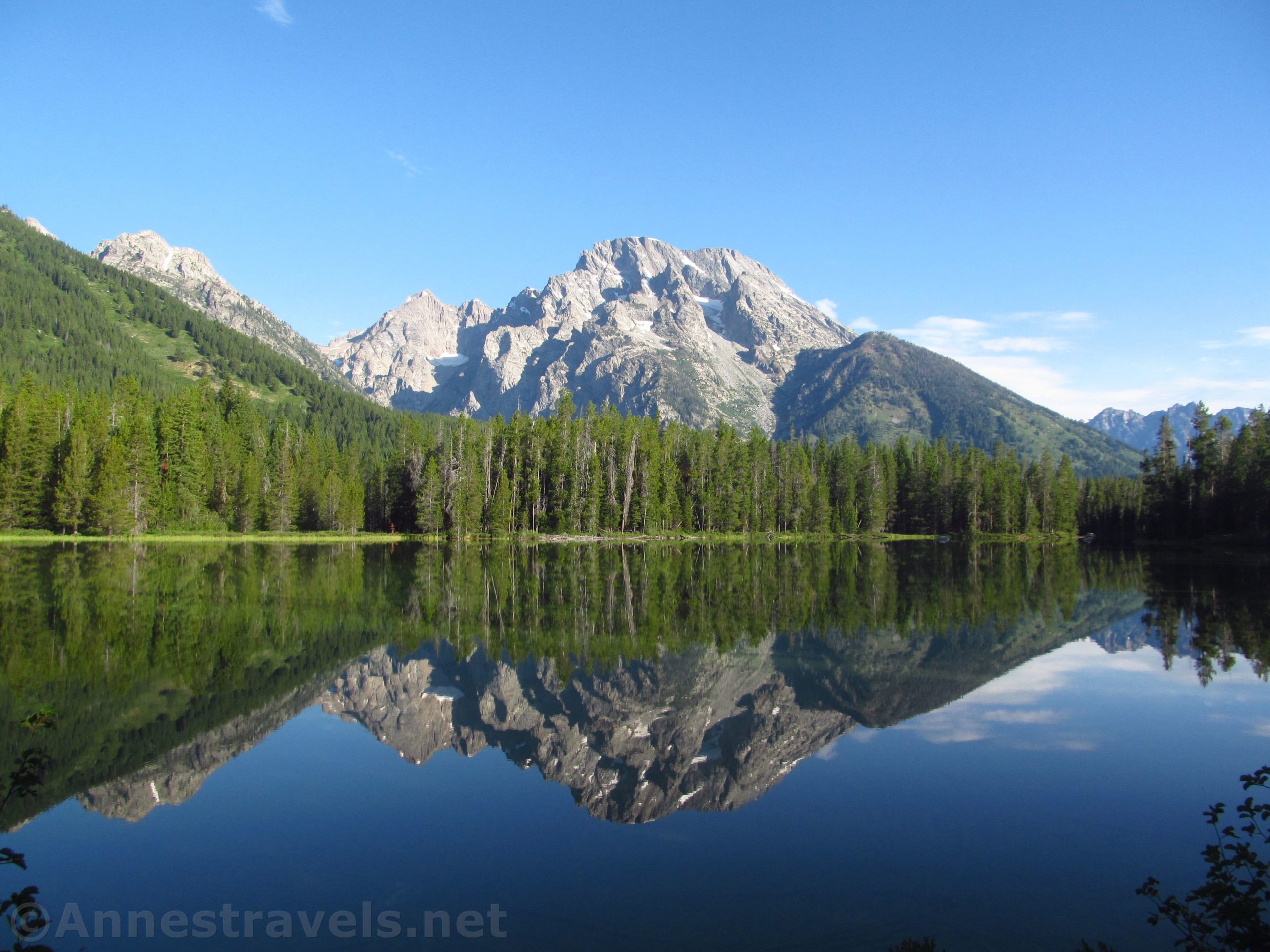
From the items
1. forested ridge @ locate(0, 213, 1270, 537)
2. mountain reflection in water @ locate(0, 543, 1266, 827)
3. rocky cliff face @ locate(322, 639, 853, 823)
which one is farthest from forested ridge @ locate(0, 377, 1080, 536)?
rocky cliff face @ locate(322, 639, 853, 823)

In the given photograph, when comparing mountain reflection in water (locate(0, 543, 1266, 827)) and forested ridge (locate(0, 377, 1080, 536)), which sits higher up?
forested ridge (locate(0, 377, 1080, 536))

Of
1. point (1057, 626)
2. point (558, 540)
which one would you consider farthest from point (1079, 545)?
point (1057, 626)

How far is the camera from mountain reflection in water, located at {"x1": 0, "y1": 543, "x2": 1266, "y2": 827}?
569 inches

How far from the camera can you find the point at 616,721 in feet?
55.3

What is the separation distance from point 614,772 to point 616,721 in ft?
9.10

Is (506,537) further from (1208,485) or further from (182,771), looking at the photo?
(1208,485)

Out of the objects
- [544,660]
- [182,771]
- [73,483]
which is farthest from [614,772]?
[73,483]

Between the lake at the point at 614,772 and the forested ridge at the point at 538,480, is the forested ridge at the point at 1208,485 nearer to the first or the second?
the forested ridge at the point at 538,480

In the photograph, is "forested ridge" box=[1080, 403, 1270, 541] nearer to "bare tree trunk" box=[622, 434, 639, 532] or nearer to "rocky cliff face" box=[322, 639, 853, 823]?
"bare tree trunk" box=[622, 434, 639, 532]

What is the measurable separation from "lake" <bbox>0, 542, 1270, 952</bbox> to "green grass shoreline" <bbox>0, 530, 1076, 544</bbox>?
5537 cm

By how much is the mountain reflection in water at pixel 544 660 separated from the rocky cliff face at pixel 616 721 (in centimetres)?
7

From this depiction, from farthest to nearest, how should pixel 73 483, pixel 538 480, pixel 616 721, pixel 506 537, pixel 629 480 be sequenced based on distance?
pixel 629 480
pixel 538 480
pixel 506 537
pixel 73 483
pixel 616 721

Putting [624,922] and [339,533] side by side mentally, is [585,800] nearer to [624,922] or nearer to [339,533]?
[624,922]

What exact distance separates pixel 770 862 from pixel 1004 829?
13.2 ft
